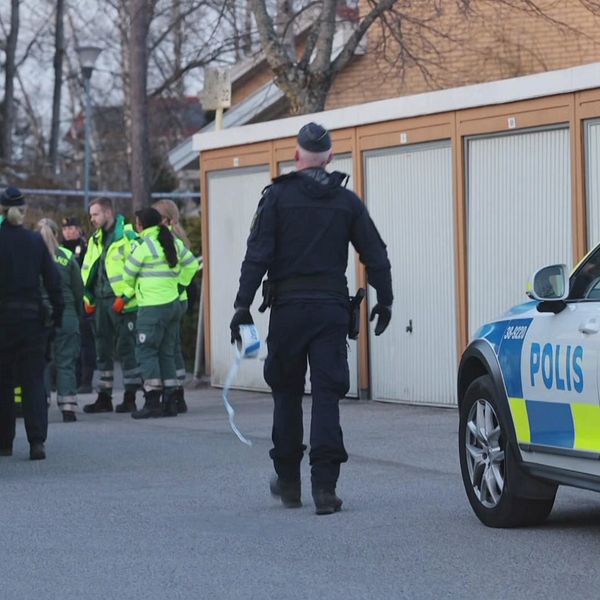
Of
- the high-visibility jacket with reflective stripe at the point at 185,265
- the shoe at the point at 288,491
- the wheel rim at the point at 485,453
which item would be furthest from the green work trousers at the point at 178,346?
the wheel rim at the point at 485,453

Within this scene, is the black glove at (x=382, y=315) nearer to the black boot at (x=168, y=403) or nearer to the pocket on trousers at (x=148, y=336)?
the pocket on trousers at (x=148, y=336)

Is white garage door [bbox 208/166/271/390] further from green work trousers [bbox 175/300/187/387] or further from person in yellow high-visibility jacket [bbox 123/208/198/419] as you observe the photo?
person in yellow high-visibility jacket [bbox 123/208/198/419]

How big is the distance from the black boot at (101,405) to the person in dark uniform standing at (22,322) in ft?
13.0

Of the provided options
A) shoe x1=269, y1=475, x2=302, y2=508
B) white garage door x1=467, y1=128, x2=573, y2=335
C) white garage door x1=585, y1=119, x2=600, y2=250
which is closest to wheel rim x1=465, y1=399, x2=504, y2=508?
shoe x1=269, y1=475, x2=302, y2=508

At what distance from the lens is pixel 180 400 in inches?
620

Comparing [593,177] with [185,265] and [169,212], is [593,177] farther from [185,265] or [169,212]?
[169,212]

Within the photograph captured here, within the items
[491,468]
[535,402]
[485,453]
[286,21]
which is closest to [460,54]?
[286,21]

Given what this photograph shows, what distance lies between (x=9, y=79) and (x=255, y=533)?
4791cm

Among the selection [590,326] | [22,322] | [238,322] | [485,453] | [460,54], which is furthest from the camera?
[460,54]

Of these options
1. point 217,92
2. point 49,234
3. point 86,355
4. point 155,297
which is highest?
point 217,92

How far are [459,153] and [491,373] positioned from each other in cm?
693

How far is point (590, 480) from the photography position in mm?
7520

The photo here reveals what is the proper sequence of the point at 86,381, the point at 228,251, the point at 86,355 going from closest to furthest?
the point at 228,251
the point at 86,381
the point at 86,355

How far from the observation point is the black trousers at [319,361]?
891 cm
